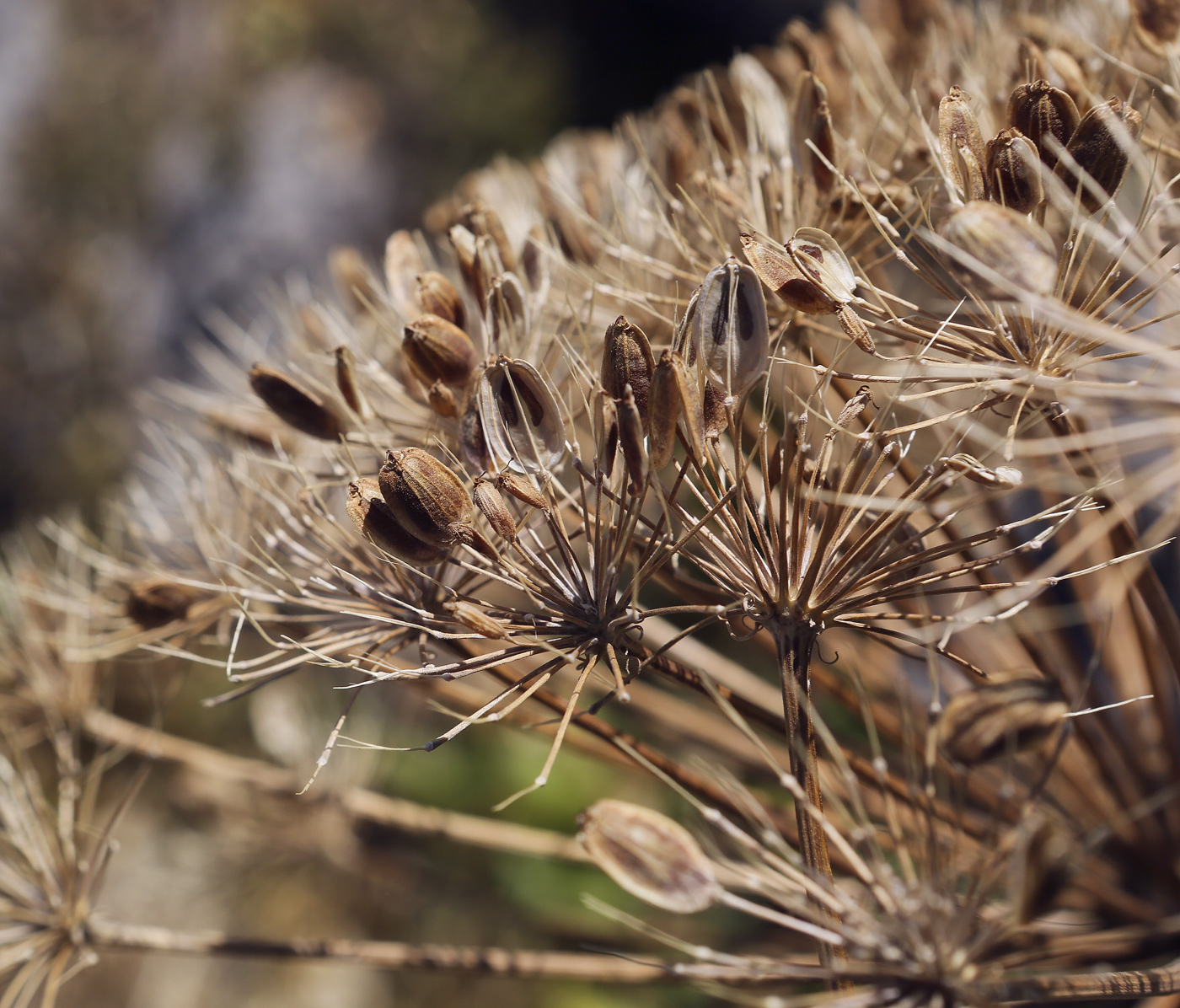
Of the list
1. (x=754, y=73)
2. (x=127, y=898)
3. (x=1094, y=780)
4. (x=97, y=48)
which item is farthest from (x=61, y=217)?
(x=1094, y=780)

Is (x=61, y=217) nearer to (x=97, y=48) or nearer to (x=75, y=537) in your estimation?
(x=97, y=48)

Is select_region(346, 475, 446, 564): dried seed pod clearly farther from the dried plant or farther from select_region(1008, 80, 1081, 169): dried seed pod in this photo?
select_region(1008, 80, 1081, 169): dried seed pod

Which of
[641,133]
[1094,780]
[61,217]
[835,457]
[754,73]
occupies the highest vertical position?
[61,217]

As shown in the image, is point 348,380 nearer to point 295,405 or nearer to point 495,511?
point 295,405

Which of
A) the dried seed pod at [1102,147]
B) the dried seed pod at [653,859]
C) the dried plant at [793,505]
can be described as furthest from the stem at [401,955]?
the dried seed pod at [1102,147]

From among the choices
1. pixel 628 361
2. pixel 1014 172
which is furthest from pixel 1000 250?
pixel 628 361

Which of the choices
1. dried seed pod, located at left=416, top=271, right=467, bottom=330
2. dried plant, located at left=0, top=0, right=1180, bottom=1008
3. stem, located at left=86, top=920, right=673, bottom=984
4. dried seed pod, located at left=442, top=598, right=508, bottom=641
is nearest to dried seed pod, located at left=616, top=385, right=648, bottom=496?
dried plant, located at left=0, top=0, right=1180, bottom=1008

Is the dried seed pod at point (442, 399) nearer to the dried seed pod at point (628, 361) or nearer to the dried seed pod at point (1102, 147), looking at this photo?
the dried seed pod at point (628, 361)
